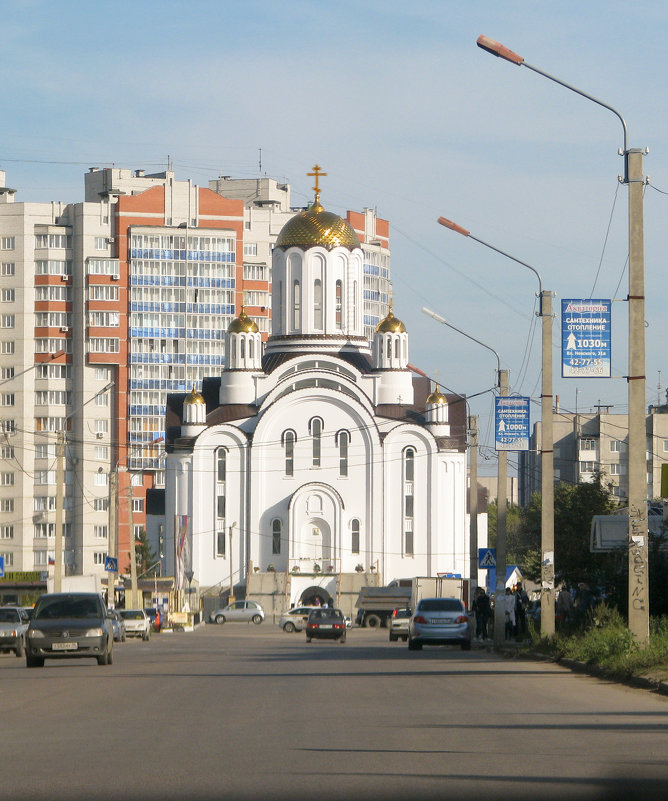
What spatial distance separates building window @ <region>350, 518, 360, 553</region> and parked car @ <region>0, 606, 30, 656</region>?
51483 mm

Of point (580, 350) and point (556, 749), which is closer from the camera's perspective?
point (556, 749)

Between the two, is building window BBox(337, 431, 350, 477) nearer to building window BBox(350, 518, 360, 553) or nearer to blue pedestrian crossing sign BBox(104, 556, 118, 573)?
building window BBox(350, 518, 360, 553)

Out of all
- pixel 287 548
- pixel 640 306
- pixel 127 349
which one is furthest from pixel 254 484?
pixel 640 306

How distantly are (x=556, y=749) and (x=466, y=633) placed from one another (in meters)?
23.2

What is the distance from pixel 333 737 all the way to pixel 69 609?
14321 millimetres

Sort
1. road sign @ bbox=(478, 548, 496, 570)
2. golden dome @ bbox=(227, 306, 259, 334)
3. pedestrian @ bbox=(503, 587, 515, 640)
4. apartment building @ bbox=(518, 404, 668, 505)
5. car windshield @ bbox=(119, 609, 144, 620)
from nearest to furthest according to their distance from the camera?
1. pedestrian @ bbox=(503, 587, 515, 640)
2. road sign @ bbox=(478, 548, 496, 570)
3. car windshield @ bbox=(119, 609, 144, 620)
4. golden dome @ bbox=(227, 306, 259, 334)
5. apartment building @ bbox=(518, 404, 668, 505)

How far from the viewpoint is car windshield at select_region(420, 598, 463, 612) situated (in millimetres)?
34562

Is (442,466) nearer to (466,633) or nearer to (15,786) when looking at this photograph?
(466,633)

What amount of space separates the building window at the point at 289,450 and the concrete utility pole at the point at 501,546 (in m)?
50.8

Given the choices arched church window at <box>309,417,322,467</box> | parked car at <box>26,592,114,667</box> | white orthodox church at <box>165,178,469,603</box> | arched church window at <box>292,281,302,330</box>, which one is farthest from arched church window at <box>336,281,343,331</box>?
parked car at <box>26,592,114,667</box>

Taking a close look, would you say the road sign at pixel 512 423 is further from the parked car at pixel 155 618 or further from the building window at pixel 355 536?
the building window at pixel 355 536

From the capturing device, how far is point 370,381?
298 ft

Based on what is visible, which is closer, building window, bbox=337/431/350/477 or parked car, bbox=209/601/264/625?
parked car, bbox=209/601/264/625

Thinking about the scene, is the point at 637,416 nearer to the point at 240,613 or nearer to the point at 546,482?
the point at 546,482
